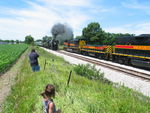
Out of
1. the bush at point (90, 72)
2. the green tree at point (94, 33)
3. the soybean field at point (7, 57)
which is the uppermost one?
the green tree at point (94, 33)

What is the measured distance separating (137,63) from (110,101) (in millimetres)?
13567

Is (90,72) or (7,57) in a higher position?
(90,72)

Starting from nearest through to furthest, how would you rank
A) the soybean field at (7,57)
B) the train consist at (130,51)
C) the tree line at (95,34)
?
the train consist at (130,51) → the soybean field at (7,57) → the tree line at (95,34)

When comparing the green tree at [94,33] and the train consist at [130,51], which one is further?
the green tree at [94,33]

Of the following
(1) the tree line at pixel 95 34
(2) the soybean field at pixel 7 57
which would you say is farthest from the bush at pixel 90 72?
(1) the tree line at pixel 95 34

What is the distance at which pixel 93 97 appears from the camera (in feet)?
19.9

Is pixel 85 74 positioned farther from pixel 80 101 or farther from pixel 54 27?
pixel 54 27

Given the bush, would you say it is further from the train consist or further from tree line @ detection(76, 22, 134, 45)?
tree line @ detection(76, 22, 134, 45)

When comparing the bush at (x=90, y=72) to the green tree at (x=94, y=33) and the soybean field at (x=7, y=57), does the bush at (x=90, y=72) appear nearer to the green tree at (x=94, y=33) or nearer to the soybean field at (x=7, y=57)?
the soybean field at (x=7, y=57)

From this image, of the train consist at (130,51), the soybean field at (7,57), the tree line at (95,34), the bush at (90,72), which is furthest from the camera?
the tree line at (95,34)

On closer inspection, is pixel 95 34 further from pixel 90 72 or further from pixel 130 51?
pixel 90 72

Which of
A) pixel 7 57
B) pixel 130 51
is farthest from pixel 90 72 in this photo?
pixel 7 57

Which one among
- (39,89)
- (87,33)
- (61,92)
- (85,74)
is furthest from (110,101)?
(87,33)

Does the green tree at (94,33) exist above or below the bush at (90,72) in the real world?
above
